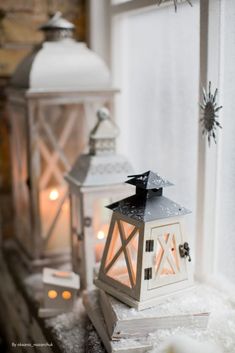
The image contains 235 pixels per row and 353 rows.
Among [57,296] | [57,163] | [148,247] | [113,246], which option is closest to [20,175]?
[57,163]

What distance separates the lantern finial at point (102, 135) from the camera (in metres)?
1.36

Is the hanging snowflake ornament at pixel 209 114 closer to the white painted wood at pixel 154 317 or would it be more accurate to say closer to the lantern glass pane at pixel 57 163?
the white painted wood at pixel 154 317

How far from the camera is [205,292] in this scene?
1210 mm

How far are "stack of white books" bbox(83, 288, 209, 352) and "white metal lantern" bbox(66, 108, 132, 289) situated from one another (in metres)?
0.25

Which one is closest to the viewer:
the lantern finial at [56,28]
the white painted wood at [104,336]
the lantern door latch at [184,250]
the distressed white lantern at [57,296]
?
the white painted wood at [104,336]

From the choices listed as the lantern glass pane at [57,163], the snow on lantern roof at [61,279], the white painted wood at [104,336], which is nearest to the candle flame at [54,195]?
the lantern glass pane at [57,163]

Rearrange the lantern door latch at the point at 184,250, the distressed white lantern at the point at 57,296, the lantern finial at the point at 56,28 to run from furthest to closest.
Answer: the lantern finial at the point at 56,28 → the distressed white lantern at the point at 57,296 → the lantern door latch at the point at 184,250

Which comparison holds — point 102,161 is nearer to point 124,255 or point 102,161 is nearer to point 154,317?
point 124,255

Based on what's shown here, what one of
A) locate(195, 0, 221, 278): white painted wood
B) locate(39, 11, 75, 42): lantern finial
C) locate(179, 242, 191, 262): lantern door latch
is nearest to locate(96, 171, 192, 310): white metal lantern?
locate(179, 242, 191, 262): lantern door latch

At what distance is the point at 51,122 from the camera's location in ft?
5.24

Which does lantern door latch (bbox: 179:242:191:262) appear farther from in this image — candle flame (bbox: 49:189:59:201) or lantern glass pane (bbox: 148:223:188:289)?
candle flame (bbox: 49:189:59:201)

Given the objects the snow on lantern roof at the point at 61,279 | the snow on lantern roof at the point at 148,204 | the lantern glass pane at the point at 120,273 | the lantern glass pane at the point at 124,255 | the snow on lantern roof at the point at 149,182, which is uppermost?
the snow on lantern roof at the point at 149,182

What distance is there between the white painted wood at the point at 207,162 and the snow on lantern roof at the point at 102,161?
9.3 inches

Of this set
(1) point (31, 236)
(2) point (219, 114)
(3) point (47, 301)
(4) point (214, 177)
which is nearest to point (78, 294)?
(3) point (47, 301)
